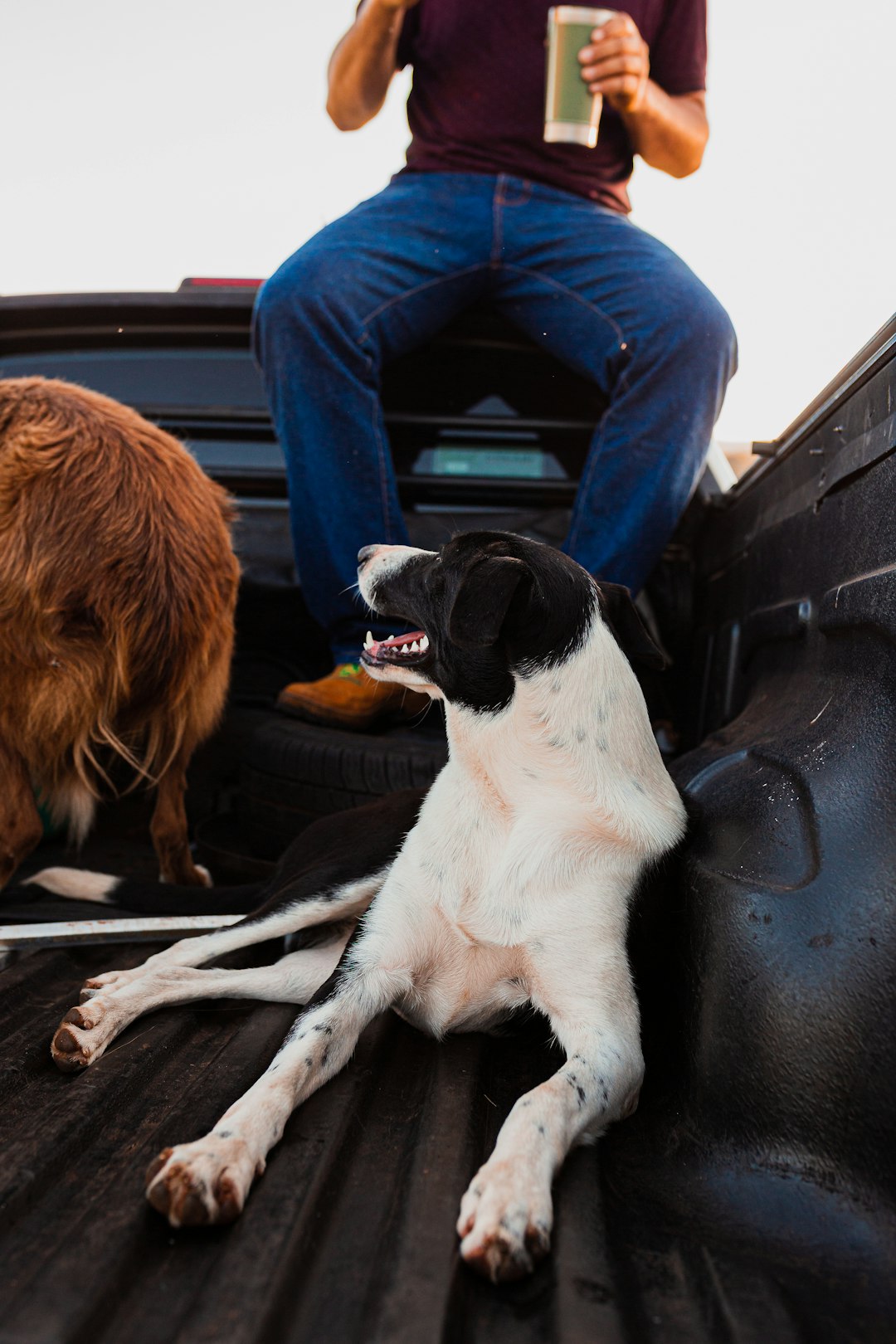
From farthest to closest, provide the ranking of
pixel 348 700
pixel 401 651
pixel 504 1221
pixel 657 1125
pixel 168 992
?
pixel 348 700 < pixel 401 651 < pixel 168 992 < pixel 657 1125 < pixel 504 1221

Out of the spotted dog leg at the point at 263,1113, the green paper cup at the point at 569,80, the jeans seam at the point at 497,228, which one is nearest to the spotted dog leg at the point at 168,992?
the spotted dog leg at the point at 263,1113

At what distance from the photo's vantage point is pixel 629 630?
1.95 m

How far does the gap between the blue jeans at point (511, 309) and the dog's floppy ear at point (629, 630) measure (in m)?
0.74

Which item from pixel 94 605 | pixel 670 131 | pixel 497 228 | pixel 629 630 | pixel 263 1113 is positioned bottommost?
pixel 263 1113

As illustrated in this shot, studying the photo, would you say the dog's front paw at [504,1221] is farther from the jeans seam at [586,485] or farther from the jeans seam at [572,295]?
the jeans seam at [572,295]

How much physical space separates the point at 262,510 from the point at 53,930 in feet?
6.15

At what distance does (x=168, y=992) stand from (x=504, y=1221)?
85 cm

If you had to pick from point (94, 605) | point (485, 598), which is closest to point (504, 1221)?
point (485, 598)

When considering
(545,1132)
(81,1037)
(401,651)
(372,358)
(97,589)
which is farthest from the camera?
(372,358)

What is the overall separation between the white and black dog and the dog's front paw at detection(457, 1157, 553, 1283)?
0.62ft

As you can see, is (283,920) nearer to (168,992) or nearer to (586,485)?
(168,992)

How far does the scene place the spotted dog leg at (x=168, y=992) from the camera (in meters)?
1.53

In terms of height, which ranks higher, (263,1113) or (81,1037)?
(263,1113)

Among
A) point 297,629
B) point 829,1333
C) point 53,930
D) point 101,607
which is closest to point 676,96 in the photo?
point 297,629
